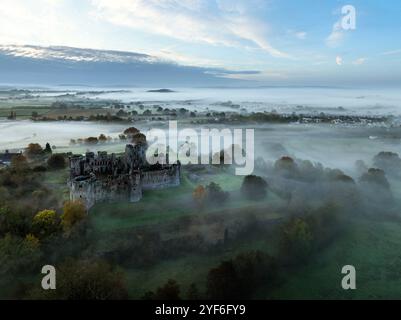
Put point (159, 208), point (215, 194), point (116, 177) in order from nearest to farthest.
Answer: point (159, 208), point (116, 177), point (215, 194)

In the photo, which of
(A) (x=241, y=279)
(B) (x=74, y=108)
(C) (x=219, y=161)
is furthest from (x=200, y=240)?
(B) (x=74, y=108)

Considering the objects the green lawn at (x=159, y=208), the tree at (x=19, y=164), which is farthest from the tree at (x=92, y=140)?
the green lawn at (x=159, y=208)

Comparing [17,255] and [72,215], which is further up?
[72,215]

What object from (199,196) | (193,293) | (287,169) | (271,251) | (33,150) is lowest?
(193,293)

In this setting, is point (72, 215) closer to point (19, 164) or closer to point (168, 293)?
point (168, 293)

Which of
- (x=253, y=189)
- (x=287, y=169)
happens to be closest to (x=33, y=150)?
(x=253, y=189)

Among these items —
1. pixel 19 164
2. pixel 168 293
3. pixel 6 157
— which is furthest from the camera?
pixel 6 157

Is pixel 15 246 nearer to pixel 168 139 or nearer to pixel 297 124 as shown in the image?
pixel 168 139
